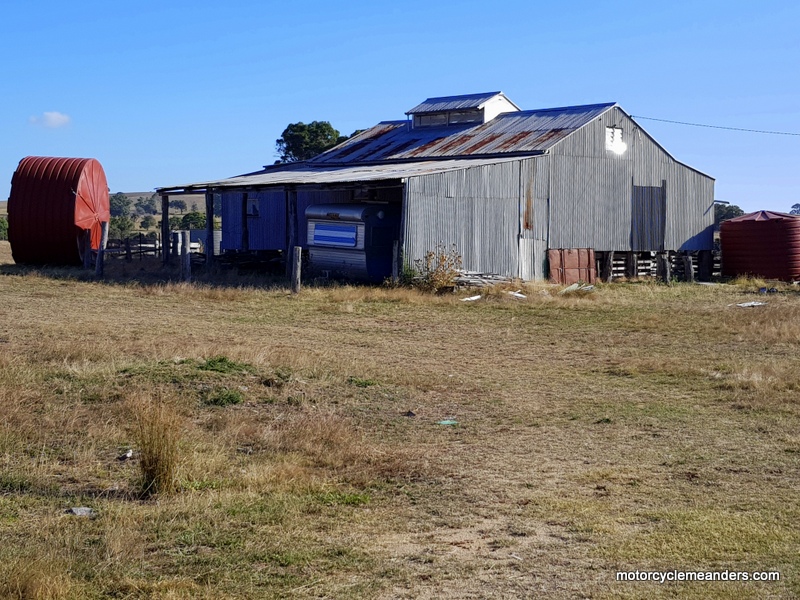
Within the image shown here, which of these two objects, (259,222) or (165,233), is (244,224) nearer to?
(259,222)

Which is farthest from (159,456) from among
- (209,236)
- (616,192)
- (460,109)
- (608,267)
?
(460,109)

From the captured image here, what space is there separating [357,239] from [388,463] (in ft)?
66.6

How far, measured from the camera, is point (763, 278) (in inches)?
1476

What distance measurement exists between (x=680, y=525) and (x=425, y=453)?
293 cm

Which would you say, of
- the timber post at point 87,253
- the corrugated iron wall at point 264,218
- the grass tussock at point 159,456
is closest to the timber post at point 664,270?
the corrugated iron wall at point 264,218

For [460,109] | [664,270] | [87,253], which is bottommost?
[664,270]

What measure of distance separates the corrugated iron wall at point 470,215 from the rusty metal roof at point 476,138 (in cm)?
315

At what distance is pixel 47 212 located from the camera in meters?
32.8

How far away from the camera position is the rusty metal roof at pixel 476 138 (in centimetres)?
3391

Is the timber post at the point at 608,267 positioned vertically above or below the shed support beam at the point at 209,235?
below

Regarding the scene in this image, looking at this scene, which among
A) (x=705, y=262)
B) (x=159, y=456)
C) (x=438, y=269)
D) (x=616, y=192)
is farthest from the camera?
(x=705, y=262)

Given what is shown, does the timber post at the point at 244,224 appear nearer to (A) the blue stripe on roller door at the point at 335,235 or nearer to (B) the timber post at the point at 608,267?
(A) the blue stripe on roller door at the point at 335,235

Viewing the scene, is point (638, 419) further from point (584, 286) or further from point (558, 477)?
point (584, 286)

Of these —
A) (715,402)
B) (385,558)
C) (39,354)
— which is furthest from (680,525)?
(39,354)
